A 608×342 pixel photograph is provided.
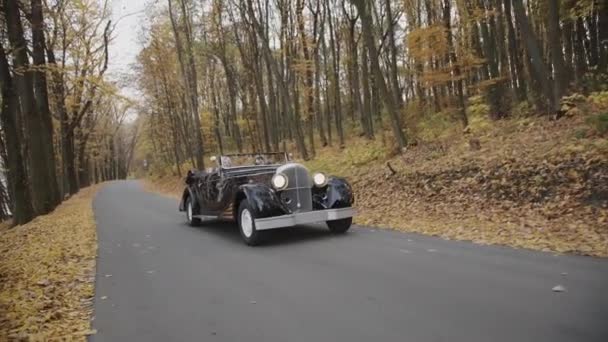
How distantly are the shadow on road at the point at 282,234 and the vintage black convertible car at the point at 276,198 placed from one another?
29 centimetres

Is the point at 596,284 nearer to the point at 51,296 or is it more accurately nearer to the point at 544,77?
the point at 51,296

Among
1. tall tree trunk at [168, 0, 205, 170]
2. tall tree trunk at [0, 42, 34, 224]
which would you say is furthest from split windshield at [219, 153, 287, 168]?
tall tree trunk at [168, 0, 205, 170]

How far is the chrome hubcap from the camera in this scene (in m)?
6.96

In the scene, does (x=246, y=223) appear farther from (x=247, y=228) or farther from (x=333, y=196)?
(x=333, y=196)

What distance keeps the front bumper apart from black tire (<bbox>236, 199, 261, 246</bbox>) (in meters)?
0.18

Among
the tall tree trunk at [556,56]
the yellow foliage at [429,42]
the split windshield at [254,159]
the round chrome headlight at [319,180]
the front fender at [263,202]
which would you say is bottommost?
the front fender at [263,202]

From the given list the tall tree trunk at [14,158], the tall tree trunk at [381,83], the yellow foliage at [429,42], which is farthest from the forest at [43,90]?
the yellow foliage at [429,42]

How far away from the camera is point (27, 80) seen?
12500 mm

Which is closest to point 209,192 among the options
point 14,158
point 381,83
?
point 381,83

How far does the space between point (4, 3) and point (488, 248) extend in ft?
45.5

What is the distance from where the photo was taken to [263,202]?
22.6 ft

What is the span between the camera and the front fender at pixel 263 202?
6812 millimetres

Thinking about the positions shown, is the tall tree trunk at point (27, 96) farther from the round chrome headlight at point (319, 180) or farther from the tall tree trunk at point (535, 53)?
the tall tree trunk at point (535, 53)

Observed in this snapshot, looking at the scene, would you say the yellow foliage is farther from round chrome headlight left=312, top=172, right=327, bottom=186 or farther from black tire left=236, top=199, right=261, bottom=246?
black tire left=236, top=199, right=261, bottom=246
